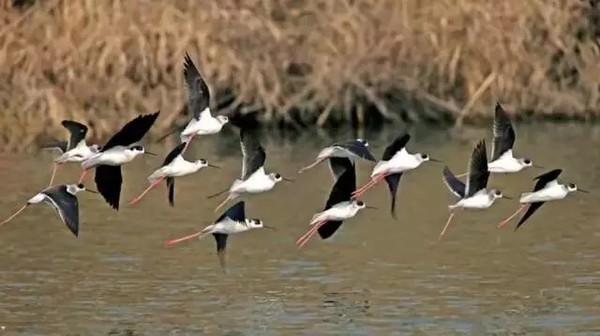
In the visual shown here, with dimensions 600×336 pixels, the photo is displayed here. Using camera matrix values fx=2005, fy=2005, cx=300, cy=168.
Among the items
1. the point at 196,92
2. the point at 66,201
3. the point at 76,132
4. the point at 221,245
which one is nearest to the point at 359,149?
the point at 196,92

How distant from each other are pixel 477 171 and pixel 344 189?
34.4 inches

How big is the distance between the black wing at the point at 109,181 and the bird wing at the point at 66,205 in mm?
530

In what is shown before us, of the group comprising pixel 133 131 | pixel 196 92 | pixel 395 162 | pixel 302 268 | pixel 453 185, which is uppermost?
pixel 196 92

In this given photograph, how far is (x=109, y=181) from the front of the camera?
13.0 meters

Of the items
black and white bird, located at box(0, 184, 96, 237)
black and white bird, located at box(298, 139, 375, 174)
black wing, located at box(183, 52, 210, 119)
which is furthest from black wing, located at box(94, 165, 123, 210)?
black and white bird, located at box(298, 139, 375, 174)

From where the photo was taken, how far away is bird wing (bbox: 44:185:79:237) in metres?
12.0

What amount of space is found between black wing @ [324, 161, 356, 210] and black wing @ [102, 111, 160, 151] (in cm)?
141

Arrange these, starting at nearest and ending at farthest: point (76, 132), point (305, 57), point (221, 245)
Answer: point (76, 132)
point (221, 245)
point (305, 57)

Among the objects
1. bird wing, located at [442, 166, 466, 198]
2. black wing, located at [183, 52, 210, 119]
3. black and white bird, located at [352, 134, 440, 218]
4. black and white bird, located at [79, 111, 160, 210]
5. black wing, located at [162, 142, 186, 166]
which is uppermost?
black wing, located at [183, 52, 210, 119]

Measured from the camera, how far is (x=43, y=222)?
16938mm

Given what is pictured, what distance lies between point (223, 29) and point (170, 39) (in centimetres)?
66

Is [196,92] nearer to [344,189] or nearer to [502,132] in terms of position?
[344,189]

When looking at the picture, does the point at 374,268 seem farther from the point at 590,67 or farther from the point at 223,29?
the point at 590,67

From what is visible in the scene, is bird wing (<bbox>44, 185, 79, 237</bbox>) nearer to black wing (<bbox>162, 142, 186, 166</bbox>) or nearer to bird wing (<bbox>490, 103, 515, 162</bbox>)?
black wing (<bbox>162, 142, 186, 166</bbox>)
